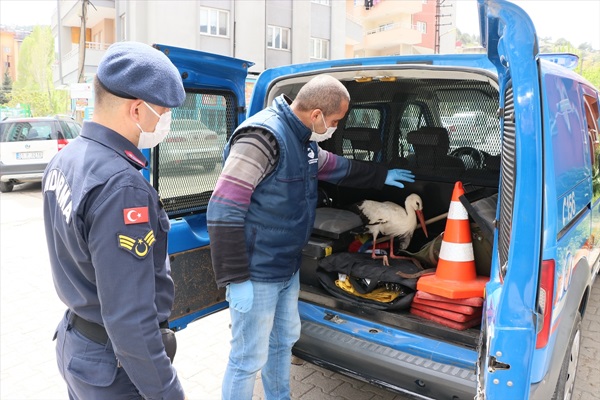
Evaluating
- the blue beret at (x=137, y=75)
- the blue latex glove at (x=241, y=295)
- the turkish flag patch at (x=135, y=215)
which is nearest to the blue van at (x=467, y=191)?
the blue latex glove at (x=241, y=295)

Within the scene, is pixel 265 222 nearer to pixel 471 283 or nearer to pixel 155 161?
pixel 155 161

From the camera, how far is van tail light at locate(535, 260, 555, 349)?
5.84 feet

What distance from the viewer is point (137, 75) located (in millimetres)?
1492

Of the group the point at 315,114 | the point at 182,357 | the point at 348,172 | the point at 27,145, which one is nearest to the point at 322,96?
the point at 315,114

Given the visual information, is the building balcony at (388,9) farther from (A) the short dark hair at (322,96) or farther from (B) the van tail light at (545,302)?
(B) the van tail light at (545,302)

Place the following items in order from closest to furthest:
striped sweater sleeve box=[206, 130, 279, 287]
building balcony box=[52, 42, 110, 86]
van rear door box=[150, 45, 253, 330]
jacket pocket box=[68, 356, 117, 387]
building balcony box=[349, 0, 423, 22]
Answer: jacket pocket box=[68, 356, 117, 387], striped sweater sleeve box=[206, 130, 279, 287], van rear door box=[150, 45, 253, 330], building balcony box=[52, 42, 110, 86], building balcony box=[349, 0, 423, 22]

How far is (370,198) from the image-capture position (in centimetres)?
425

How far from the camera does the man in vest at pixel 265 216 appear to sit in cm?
236

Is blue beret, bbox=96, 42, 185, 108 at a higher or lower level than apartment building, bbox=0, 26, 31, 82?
lower

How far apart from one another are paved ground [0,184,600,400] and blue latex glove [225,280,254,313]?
1083mm

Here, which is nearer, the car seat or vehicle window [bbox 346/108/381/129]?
the car seat

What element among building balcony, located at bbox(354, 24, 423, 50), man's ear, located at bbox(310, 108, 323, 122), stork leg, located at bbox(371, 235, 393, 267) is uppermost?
building balcony, located at bbox(354, 24, 423, 50)

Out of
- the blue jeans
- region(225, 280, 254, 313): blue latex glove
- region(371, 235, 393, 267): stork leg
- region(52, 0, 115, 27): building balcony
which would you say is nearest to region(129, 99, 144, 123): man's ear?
region(225, 280, 254, 313): blue latex glove

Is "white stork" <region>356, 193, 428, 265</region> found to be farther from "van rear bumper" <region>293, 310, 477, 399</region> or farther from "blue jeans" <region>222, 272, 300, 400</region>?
"blue jeans" <region>222, 272, 300, 400</region>
